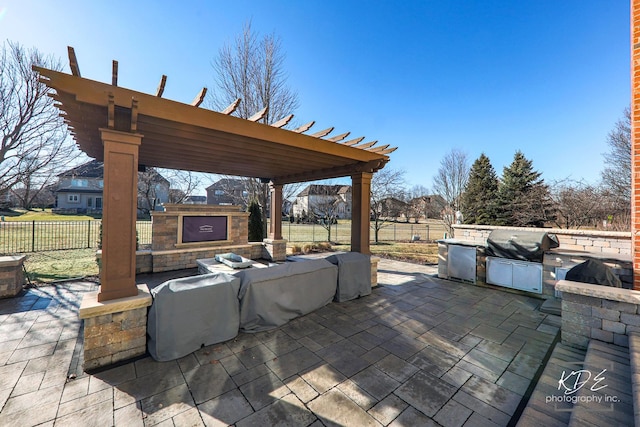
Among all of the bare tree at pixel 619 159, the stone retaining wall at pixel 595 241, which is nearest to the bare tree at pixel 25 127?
the stone retaining wall at pixel 595 241

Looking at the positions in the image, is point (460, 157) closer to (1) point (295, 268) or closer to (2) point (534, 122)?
(2) point (534, 122)

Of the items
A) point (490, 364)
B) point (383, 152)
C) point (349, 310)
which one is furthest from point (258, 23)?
point (490, 364)

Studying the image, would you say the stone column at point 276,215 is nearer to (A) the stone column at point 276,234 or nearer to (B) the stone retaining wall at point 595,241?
(A) the stone column at point 276,234

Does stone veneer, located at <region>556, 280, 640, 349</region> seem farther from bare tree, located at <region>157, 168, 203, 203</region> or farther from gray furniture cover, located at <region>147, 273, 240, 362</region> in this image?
bare tree, located at <region>157, 168, 203, 203</region>

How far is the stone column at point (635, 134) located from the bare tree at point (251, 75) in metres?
9.51

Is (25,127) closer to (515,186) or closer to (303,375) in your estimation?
(303,375)

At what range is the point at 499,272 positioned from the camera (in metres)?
6.05

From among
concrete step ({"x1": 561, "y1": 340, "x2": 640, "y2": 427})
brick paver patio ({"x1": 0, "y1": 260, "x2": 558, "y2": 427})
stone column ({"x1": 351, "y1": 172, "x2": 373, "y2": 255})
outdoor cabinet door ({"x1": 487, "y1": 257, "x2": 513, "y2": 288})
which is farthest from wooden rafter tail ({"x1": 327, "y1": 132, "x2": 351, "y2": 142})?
outdoor cabinet door ({"x1": 487, "y1": 257, "x2": 513, "y2": 288})

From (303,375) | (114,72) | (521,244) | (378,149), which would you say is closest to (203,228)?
(114,72)

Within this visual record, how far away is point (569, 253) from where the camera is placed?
5105 mm

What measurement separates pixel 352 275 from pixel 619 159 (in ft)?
52.1

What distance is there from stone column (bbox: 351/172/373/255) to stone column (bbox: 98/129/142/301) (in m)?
4.44

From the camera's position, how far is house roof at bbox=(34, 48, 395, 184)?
275cm

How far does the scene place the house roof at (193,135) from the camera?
108 inches
